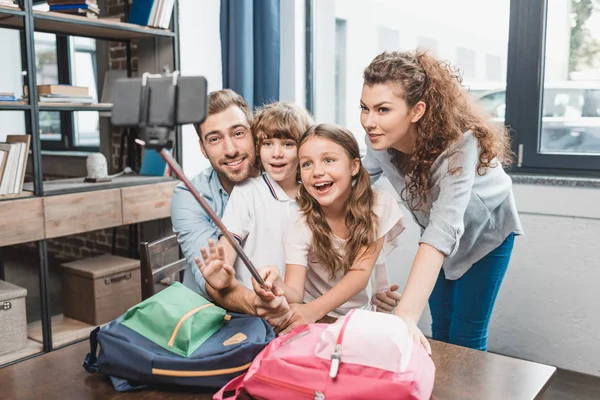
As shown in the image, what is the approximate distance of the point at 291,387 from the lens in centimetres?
88

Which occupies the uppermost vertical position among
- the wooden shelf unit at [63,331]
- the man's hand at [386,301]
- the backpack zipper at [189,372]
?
the backpack zipper at [189,372]

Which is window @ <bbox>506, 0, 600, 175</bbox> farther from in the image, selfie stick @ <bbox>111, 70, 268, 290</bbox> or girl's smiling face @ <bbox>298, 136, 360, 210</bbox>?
selfie stick @ <bbox>111, 70, 268, 290</bbox>

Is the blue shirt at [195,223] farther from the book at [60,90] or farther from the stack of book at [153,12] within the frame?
the stack of book at [153,12]

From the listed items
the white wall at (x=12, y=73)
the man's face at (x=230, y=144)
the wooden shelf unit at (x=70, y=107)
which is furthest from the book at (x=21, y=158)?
the white wall at (x=12, y=73)

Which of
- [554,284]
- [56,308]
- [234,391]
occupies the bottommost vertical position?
[56,308]

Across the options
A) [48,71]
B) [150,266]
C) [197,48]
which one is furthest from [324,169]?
[48,71]

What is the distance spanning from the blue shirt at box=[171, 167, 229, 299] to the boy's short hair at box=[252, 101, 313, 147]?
205mm

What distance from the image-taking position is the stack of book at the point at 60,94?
272 cm

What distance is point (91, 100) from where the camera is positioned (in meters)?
2.91

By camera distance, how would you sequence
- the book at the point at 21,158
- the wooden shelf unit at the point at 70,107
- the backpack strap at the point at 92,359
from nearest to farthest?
the backpack strap at the point at 92,359
the book at the point at 21,158
the wooden shelf unit at the point at 70,107

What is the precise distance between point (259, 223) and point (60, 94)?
1.70 meters

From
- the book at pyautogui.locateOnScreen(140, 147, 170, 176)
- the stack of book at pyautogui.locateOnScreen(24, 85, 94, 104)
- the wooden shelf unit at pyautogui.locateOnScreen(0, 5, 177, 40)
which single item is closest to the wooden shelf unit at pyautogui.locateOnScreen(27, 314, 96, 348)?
the book at pyautogui.locateOnScreen(140, 147, 170, 176)

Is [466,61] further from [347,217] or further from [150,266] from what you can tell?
[150,266]

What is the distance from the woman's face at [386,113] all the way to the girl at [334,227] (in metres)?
0.06
